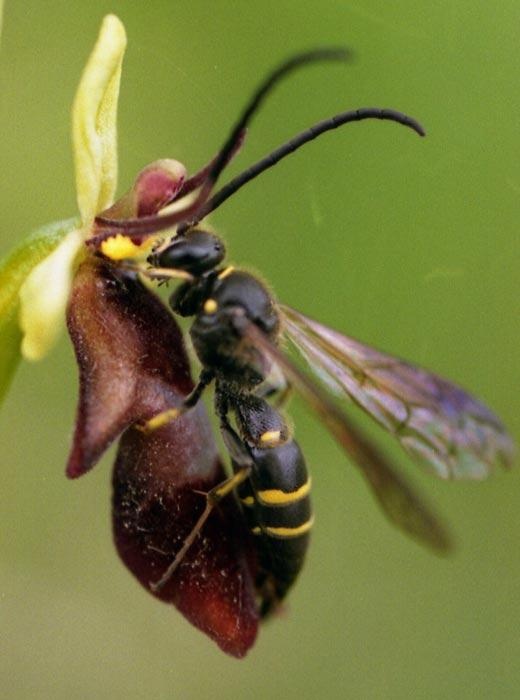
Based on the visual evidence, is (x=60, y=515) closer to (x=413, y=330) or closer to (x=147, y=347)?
(x=413, y=330)

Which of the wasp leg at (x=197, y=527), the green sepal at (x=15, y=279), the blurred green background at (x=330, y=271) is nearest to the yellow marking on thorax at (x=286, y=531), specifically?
the wasp leg at (x=197, y=527)

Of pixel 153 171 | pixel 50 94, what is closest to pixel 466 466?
pixel 153 171

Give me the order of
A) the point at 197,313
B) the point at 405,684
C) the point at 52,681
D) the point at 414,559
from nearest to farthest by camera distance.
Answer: the point at 197,313
the point at 52,681
the point at 405,684
the point at 414,559

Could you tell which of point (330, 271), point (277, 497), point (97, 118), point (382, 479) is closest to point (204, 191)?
point (97, 118)

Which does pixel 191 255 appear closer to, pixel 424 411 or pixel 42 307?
pixel 42 307

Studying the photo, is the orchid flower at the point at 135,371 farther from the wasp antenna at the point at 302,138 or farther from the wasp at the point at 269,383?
the wasp antenna at the point at 302,138
